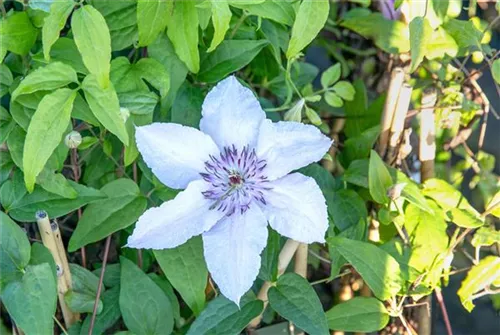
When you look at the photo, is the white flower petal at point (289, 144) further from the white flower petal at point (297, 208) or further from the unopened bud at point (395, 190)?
the unopened bud at point (395, 190)

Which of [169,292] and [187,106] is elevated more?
[187,106]

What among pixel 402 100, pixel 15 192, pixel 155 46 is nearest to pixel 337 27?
pixel 402 100

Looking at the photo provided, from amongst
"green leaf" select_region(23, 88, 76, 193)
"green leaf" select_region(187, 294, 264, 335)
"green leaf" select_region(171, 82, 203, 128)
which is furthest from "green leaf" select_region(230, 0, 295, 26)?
"green leaf" select_region(187, 294, 264, 335)

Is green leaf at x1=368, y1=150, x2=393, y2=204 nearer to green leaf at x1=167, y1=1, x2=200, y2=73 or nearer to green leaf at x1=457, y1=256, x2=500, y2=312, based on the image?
green leaf at x1=457, y1=256, x2=500, y2=312

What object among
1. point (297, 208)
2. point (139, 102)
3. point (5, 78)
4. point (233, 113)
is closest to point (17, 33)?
point (5, 78)

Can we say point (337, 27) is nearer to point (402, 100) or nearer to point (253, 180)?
point (402, 100)

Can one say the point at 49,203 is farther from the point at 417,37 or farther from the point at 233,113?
the point at 417,37
